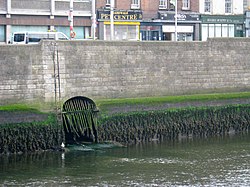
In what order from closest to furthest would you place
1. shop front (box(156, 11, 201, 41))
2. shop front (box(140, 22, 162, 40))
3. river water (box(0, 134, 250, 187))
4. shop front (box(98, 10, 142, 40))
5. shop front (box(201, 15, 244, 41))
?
river water (box(0, 134, 250, 187)) < shop front (box(98, 10, 142, 40)) < shop front (box(140, 22, 162, 40)) < shop front (box(156, 11, 201, 41)) < shop front (box(201, 15, 244, 41))

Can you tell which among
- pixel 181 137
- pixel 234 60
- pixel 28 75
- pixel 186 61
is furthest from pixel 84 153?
pixel 234 60

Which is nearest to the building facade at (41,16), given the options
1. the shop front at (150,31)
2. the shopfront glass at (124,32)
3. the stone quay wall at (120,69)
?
the shopfront glass at (124,32)

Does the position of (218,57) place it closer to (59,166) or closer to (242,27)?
(59,166)

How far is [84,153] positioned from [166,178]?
6.27 m

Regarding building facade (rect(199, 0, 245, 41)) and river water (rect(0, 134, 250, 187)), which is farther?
building facade (rect(199, 0, 245, 41))

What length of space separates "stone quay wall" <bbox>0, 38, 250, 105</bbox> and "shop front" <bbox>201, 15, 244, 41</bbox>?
19.7 meters

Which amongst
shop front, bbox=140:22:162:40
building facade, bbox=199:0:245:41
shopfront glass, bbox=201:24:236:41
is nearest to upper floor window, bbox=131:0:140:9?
shop front, bbox=140:22:162:40

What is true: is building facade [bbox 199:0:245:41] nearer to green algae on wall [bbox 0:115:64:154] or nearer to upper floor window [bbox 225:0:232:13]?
upper floor window [bbox 225:0:232:13]

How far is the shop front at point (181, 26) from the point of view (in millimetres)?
59062

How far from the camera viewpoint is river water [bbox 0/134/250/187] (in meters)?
27.2

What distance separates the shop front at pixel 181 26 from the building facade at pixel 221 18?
713mm

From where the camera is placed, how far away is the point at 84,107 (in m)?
35.6

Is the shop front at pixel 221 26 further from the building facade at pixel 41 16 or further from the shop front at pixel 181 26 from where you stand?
the building facade at pixel 41 16

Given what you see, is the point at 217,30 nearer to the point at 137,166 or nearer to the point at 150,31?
the point at 150,31
